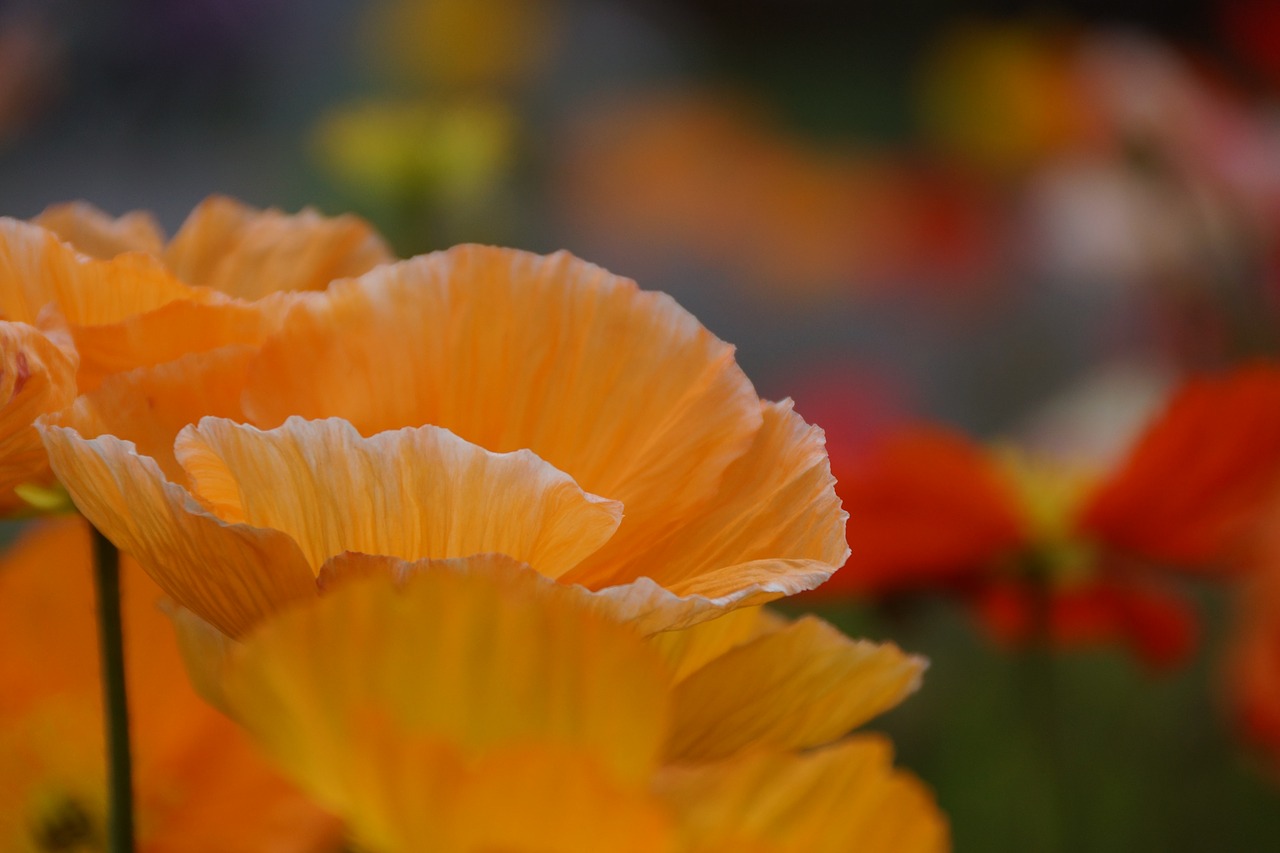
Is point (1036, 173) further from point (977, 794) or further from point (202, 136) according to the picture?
point (977, 794)

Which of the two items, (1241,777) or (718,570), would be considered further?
(1241,777)

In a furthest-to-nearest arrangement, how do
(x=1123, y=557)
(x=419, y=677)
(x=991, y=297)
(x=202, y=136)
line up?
(x=202, y=136)
(x=991, y=297)
(x=1123, y=557)
(x=419, y=677)

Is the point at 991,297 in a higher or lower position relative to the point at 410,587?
lower

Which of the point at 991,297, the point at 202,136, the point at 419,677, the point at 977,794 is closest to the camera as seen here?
the point at 419,677

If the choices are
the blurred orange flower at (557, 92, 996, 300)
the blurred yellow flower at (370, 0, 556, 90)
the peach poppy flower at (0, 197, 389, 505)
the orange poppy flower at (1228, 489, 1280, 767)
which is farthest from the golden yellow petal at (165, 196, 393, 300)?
the blurred yellow flower at (370, 0, 556, 90)

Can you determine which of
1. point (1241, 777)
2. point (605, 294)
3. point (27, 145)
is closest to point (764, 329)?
point (27, 145)

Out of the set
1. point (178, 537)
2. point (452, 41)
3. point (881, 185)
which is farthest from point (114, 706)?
point (881, 185)

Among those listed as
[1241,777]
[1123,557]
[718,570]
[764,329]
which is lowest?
[764,329]
